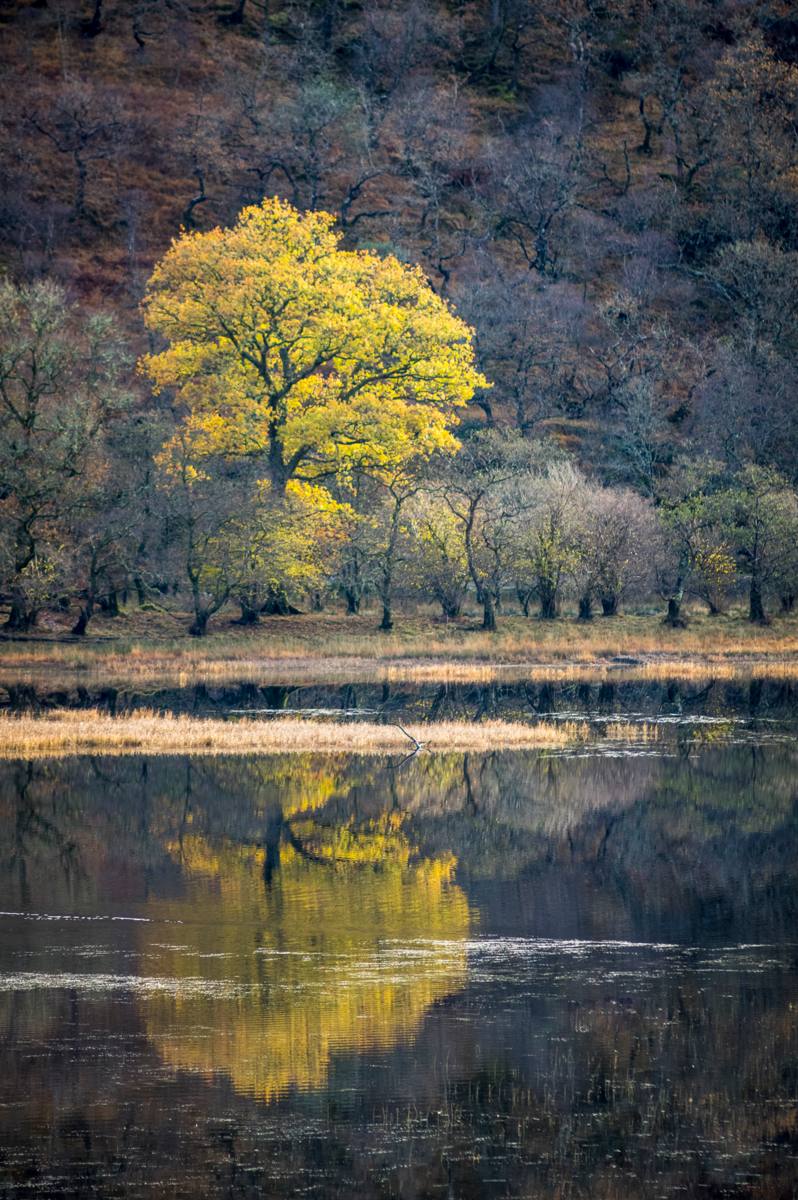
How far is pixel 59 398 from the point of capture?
58.8m

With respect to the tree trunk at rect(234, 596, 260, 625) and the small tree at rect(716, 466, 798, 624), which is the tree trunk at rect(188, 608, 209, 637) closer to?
the tree trunk at rect(234, 596, 260, 625)

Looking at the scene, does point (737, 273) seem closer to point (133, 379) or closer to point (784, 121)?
point (784, 121)

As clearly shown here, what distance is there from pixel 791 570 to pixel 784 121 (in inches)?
2043

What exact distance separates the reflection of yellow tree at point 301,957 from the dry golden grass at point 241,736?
840cm

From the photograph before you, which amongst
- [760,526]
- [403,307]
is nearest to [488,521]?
[403,307]

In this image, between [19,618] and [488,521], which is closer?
[19,618]

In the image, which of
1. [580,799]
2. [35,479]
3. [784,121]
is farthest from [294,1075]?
[784,121]

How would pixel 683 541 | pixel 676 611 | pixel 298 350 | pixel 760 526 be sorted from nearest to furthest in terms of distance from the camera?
pixel 298 350 → pixel 676 611 → pixel 760 526 → pixel 683 541

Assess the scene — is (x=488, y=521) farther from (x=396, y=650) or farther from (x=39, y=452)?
(x=39, y=452)

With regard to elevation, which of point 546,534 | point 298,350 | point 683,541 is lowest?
point 683,541

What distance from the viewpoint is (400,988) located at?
58.2 feet

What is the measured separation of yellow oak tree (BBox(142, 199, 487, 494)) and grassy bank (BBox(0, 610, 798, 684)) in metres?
6.53

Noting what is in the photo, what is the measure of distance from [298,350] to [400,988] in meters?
46.9

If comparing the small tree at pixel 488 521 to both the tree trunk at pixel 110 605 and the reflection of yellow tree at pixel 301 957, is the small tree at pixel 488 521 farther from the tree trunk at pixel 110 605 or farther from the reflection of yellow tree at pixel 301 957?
the reflection of yellow tree at pixel 301 957
